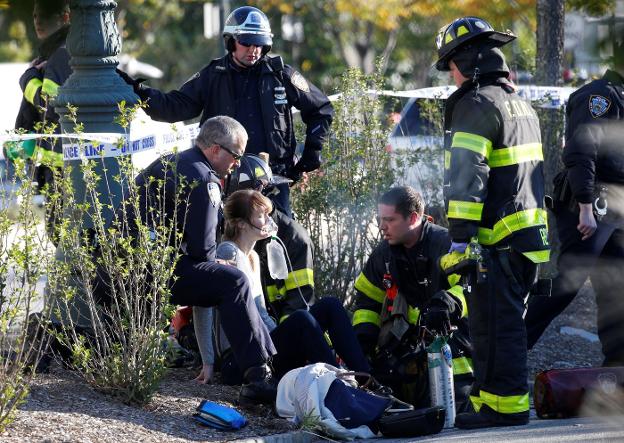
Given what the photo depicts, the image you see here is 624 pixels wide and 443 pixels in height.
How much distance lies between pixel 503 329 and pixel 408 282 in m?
Result: 0.82

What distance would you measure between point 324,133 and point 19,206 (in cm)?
268

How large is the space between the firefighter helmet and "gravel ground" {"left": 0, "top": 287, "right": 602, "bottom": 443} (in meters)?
1.90

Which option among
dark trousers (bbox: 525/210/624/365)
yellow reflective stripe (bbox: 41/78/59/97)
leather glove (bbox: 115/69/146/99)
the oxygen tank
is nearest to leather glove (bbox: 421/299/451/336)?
the oxygen tank

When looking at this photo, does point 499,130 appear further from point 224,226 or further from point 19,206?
point 19,206

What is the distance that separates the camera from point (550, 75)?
9648 mm

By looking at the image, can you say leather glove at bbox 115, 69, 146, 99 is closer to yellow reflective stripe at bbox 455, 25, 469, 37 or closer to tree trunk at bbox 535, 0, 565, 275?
yellow reflective stripe at bbox 455, 25, 469, 37

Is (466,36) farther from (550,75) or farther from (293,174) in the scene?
(550,75)

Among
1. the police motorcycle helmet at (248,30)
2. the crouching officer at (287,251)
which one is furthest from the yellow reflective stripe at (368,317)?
the police motorcycle helmet at (248,30)

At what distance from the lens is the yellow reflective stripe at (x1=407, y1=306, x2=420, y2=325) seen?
6.24m

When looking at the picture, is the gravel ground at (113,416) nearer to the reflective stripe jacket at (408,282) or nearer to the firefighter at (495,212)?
the reflective stripe jacket at (408,282)

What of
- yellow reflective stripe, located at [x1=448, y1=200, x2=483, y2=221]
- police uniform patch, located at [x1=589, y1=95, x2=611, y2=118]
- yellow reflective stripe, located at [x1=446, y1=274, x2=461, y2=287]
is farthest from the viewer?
police uniform patch, located at [x1=589, y1=95, x2=611, y2=118]

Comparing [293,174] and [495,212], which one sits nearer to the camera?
[495,212]

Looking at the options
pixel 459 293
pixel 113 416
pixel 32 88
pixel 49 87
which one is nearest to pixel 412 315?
pixel 459 293

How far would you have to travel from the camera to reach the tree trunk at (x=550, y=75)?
908 cm
